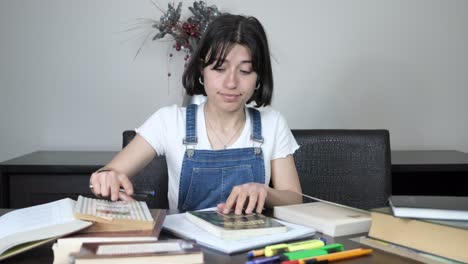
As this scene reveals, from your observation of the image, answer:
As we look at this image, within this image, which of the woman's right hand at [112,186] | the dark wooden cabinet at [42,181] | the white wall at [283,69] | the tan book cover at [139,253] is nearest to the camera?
the tan book cover at [139,253]

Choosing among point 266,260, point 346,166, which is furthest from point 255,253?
point 346,166

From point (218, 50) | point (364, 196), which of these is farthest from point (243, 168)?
point (364, 196)

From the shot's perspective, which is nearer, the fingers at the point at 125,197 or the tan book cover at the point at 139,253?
the tan book cover at the point at 139,253

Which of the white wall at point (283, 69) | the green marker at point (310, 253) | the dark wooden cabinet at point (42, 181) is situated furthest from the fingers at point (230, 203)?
the white wall at point (283, 69)

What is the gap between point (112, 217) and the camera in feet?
2.41

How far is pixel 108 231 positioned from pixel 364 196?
3.13 feet

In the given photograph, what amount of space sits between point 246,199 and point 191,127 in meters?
0.45

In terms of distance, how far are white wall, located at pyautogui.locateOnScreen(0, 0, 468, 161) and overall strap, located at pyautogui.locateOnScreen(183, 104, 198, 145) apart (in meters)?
0.88

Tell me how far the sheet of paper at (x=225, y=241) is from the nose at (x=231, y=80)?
42cm

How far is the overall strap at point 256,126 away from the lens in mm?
1386

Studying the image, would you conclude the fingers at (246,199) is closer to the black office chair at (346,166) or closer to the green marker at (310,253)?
the green marker at (310,253)

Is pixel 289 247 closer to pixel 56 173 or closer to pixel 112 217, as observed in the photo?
pixel 112 217

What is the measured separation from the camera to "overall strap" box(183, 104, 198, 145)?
135 centimetres

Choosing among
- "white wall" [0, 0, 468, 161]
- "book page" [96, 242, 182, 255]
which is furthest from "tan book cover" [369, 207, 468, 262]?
"white wall" [0, 0, 468, 161]
